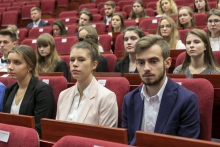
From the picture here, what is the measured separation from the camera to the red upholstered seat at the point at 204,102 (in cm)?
45

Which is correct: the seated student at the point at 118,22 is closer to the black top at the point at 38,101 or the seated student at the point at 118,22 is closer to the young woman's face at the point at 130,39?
the young woman's face at the point at 130,39

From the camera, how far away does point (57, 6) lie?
2.39 meters

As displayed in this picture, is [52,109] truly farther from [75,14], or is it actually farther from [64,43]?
[75,14]

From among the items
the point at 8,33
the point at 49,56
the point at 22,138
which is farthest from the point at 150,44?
the point at 8,33

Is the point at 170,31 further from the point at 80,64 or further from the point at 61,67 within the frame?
the point at 80,64

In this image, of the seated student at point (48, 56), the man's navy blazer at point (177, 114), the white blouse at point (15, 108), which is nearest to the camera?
the man's navy blazer at point (177, 114)

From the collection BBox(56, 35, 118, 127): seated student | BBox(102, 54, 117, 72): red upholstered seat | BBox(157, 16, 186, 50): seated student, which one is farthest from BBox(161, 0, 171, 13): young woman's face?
BBox(56, 35, 118, 127): seated student

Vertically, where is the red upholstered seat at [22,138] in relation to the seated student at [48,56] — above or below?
below

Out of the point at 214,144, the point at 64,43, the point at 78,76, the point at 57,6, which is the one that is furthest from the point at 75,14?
the point at 214,144

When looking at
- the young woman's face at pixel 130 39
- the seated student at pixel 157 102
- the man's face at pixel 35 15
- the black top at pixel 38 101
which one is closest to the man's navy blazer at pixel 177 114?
the seated student at pixel 157 102

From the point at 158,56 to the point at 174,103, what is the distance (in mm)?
90

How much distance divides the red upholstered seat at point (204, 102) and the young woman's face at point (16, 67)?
1.37 ft

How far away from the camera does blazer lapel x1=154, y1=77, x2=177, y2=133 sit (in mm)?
429

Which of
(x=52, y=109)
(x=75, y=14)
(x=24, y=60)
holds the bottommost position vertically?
(x=52, y=109)
